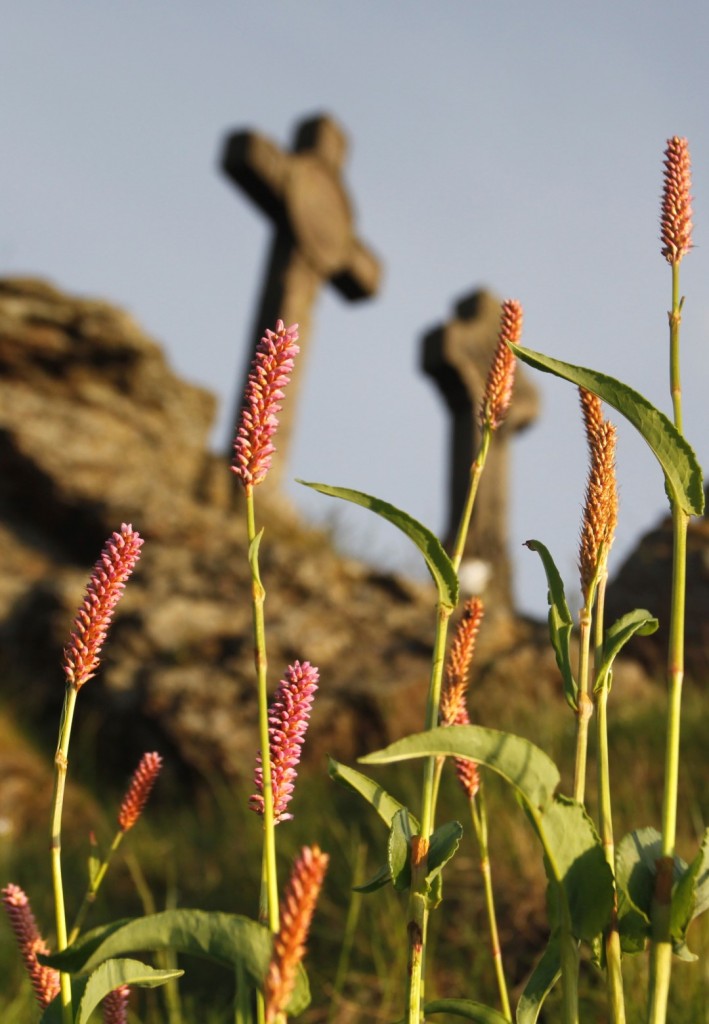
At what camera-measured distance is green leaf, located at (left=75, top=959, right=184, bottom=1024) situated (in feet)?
2.41

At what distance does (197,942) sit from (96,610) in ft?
0.84

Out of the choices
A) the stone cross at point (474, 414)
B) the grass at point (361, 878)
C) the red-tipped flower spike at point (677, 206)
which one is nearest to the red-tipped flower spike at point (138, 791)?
the red-tipped flower spike at point (677, 206)

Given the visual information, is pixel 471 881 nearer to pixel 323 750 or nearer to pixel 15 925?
pixel 323 750

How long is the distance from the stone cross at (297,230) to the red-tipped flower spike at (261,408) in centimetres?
663

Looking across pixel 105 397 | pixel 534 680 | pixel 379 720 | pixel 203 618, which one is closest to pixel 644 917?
pixel 379 720

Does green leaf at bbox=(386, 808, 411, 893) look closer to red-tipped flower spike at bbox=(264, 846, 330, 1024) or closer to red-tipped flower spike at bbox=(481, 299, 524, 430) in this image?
red-tipped flower spike at bbox=(264, 846, 330, 1024)

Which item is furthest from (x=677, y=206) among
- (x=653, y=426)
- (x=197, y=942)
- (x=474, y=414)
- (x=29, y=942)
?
(x=474, y=414)

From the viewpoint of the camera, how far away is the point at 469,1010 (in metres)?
0.84

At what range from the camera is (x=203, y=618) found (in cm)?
533

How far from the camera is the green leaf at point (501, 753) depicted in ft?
2.35

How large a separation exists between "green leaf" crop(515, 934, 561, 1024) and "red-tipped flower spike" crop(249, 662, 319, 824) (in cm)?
26

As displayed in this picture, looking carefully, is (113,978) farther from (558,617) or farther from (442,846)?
(558,617)

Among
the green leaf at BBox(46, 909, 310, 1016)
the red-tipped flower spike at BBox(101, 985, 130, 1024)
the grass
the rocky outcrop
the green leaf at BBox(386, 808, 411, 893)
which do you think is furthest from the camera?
the rocky outcrop

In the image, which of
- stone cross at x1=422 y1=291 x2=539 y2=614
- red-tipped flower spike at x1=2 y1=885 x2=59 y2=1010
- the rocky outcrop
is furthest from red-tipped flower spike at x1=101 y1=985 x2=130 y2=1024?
stone cross at x1=422 y1=291 x2=539 y2=614
